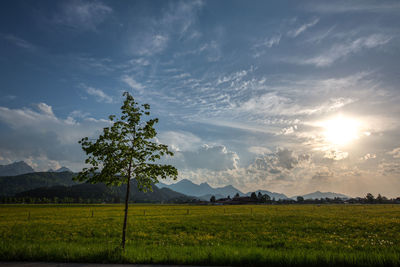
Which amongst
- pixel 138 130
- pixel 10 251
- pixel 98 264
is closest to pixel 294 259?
pixel 98 264

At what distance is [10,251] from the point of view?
1240 cm

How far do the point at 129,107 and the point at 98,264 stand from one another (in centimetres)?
836

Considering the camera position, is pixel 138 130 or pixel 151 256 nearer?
pixel 151 256

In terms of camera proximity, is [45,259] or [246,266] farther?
[45,259]

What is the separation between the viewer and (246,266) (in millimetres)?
10336

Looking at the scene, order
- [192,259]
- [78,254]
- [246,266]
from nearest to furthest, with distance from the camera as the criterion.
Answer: [246,266], [192,259], [78,254]

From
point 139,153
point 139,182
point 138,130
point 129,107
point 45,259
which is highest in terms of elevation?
point 129,107

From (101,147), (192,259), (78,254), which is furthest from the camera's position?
(101,147)

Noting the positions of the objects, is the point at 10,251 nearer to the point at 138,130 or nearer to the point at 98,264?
the point at 98,264

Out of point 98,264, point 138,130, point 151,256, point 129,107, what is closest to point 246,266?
point 151,256

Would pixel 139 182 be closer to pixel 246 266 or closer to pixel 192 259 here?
pixel 192 259

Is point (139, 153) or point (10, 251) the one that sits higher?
point (139, 153)

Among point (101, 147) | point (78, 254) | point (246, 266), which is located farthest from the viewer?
point (101, 147)

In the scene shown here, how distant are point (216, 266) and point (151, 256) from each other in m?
3.38
